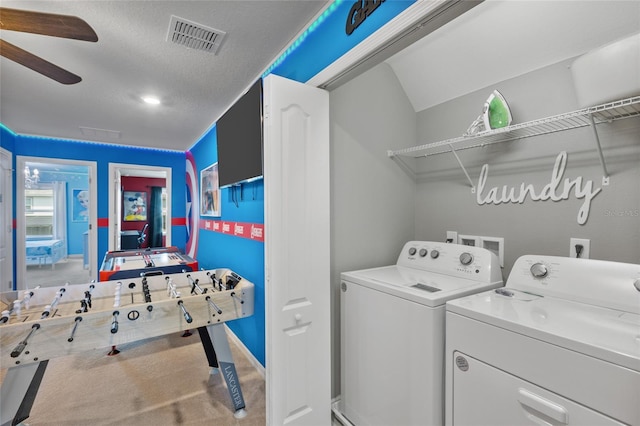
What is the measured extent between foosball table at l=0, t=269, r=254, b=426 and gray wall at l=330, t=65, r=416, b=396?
31.8 inches

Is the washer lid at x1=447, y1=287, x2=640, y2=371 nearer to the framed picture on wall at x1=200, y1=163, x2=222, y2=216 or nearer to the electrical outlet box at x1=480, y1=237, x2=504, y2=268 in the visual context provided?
the electrical outlet box at x1=480, y1=237, x2=504, y2=268

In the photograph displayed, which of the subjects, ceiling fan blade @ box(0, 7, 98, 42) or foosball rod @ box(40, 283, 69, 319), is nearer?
ceiling fan blade @ box(0, 7, 98, 42)

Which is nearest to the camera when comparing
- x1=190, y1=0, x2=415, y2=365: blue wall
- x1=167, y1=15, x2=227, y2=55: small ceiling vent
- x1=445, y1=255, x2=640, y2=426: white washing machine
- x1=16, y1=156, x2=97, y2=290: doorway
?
x1=445, y1=255, x2=640, y2=426: white washing machine

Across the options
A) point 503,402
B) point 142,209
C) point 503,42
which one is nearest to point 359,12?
point 503,42

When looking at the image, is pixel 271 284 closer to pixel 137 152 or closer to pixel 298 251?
pixel 298 251

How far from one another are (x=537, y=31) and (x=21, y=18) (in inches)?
106

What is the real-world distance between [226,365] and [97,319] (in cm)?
87

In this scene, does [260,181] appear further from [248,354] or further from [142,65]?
[248,354]

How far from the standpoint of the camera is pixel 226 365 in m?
1.99

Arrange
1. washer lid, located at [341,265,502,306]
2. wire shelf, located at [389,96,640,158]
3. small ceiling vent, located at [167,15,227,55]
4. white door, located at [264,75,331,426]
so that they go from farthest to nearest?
small ceiling vent, located at [167,15,227,55] → white door, located at [264,75,331,426] → washer lid, located at [341,265,502,306] → wire shelf, located at [389,96,640,158]

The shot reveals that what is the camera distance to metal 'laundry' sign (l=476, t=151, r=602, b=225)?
4.89ft

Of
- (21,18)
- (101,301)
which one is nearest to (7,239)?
(101,301)

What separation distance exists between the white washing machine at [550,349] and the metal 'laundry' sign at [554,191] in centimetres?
42

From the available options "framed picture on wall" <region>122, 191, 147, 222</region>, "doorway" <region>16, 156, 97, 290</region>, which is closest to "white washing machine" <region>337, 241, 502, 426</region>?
"doorway" <region>16, 156, 97, 290</region>
